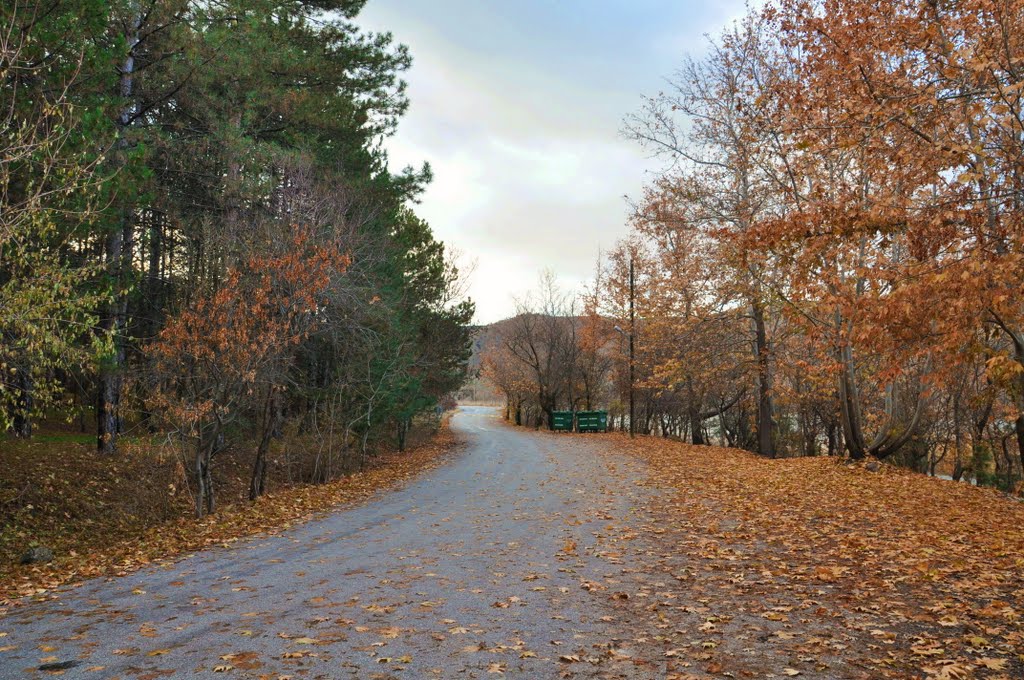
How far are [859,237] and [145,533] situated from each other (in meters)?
13.2

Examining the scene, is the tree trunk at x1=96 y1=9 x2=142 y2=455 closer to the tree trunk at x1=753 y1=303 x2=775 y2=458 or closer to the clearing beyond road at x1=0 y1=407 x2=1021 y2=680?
the clearing beyond road at x1=0 y1=407 x2=1021 y2=680

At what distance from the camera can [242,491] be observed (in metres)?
17.4

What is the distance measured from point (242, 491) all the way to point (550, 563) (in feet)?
38.0

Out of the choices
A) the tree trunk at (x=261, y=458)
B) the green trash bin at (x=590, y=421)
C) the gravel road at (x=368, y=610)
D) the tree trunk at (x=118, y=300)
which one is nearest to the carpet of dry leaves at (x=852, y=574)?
the gravel road at (x=368, y=610)

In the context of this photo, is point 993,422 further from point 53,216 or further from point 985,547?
point 53,216

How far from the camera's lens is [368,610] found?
6.57m

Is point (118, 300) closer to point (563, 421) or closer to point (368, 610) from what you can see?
point (368, 610)

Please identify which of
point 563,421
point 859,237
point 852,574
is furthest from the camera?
point 563,421

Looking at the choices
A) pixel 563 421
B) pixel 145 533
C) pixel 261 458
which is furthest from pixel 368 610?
pixel 563 421

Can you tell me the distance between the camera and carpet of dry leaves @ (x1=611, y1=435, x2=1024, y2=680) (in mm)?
5195

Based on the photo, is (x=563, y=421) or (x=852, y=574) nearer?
(x=852, y=574)

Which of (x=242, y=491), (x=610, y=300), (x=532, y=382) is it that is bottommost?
(x=242, y=491)

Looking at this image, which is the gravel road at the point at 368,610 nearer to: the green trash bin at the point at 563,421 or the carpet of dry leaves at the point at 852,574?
the carpet of dry leaves at the point at 852,574

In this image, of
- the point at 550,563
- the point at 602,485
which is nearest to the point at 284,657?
the point at 550,563
